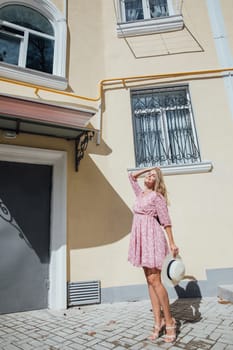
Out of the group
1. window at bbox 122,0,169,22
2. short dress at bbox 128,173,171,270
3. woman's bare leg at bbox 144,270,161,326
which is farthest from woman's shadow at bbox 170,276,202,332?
window at bbox 122,0,169,22

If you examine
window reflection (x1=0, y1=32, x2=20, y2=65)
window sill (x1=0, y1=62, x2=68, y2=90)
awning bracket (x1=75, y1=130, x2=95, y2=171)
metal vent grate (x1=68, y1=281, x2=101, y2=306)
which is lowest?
metal vent grate (x1=68, y1=281, x2=101, y2=306)

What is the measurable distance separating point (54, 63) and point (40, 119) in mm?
2560

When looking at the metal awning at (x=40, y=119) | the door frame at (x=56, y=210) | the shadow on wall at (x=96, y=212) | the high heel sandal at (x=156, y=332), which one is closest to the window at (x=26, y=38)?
the metal awning at (x=40, y=119)

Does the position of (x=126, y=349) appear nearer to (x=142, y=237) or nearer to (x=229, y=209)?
(x=142, y=237)

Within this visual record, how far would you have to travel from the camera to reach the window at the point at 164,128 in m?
5.40

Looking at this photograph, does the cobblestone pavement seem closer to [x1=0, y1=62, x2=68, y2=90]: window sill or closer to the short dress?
the short dress

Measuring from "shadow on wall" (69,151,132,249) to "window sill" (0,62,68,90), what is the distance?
1.88 meters

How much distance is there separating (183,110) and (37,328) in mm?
5316

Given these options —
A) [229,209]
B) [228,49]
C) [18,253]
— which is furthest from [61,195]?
[228,49]

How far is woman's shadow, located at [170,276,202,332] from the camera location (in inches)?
137

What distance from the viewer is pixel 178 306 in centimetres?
406

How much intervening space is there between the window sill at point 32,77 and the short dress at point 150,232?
3711 mm

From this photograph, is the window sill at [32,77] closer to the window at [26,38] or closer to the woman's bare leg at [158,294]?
the window at [26,38]

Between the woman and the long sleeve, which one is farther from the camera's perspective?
the long sleeve
